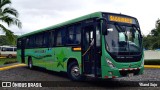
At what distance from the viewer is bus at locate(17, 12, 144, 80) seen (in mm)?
9836

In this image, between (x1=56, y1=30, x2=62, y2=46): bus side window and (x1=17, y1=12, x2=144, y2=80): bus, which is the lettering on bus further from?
(x1=56, y1=30, x2=62, y2=46): bus side window

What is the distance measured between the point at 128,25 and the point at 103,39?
64.5 inches

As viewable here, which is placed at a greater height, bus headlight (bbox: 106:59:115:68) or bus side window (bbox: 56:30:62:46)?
A: bus side window (bbox: 56:30:62:46)

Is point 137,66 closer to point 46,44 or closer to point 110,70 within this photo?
point 110,70

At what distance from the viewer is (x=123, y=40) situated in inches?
403

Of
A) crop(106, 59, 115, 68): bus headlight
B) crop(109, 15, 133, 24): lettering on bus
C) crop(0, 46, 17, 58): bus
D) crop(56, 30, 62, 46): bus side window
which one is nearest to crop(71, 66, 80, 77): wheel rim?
crop(56, 30, 62, 46): bus side window

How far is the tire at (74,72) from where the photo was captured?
38.3 ft

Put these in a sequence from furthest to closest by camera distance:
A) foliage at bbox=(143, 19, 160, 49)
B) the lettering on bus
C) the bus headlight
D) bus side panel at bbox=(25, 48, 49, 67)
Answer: foliage at bbox=(143, 19, 160, 49) → bus side panel at bbox=(25, 48, 49, 67) → the lettering on bus → the bus headlight

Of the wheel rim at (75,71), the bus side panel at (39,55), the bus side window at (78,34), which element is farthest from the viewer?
the bus side panel at (39,55)

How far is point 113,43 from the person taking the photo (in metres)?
9.94

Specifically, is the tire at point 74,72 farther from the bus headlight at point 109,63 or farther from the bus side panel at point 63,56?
the bus headlight at point 109,63

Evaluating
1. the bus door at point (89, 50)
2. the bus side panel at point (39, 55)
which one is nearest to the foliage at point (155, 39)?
the bus side panel at point (39, 55)

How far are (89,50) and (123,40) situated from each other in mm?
1510

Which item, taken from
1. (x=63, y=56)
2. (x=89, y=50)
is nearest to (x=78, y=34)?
(x=89, y=50)
